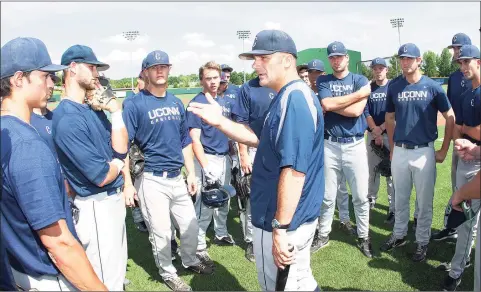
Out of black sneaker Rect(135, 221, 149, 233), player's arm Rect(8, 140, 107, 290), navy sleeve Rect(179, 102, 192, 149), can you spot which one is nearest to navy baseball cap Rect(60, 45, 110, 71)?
navy sleeve Rect(179, 102, 192, 149)

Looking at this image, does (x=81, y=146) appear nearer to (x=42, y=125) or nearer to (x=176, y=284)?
(x=42, y=125)

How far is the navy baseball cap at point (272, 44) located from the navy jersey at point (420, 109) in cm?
261

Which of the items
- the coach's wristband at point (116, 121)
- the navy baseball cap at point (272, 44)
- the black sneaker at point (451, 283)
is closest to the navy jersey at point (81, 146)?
the coach's wristband at point (116, 121)

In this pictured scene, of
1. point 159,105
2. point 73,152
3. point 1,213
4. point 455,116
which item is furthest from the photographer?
point 455,116

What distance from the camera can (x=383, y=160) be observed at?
21.2 feet

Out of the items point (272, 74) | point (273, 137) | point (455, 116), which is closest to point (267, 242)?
point (273, 137)

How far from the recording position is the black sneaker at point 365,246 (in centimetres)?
490

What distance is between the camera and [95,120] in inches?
129

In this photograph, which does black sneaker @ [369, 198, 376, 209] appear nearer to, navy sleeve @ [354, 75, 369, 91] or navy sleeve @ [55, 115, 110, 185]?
navy sleeve @ [354, 75, 369, 91]

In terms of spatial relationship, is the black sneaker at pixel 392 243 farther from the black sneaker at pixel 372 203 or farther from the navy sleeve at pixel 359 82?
the navy sleeve at pixel 359 82

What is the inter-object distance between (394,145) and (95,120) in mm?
3736

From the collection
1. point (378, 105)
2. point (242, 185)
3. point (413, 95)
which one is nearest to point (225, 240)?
point (242, 185)

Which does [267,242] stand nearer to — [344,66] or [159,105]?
[159,105]

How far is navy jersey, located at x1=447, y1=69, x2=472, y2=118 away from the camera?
4.93 m
